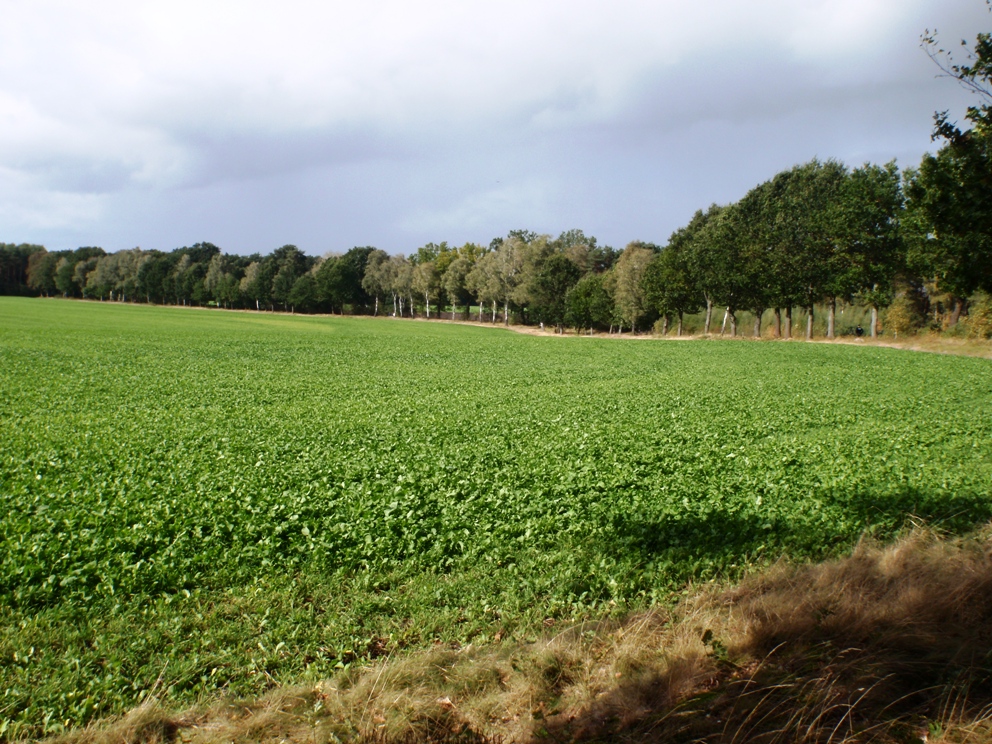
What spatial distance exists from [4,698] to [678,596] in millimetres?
6609

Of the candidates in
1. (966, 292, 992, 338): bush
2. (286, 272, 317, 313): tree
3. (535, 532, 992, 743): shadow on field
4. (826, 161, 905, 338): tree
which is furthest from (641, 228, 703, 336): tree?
(286, 272, 317, 313): tree

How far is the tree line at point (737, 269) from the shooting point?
10.5 metres

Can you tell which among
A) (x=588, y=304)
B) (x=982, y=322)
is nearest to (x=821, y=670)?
(x=982, y=322)

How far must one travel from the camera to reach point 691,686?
5238 mm

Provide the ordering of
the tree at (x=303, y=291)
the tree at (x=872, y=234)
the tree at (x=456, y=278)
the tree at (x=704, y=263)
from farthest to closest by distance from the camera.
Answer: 1. the tree at (x=303, y=291)
2. the tree at (x=456, y=278)
3. the tree at (x=704, y=263)
4. the tree at (x=872, y=234)

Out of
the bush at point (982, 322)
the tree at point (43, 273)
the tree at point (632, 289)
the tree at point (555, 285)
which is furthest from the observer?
the tree at point (43, 273)

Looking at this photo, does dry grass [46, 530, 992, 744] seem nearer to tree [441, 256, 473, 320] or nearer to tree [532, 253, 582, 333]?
tree [532, 253, 582, 333]

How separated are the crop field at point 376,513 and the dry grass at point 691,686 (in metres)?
0.53

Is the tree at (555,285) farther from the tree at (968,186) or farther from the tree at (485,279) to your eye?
the tree at (968,186)

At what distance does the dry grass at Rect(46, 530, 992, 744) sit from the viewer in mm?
4512

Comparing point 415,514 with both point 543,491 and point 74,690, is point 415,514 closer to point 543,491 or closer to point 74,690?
point 543,491

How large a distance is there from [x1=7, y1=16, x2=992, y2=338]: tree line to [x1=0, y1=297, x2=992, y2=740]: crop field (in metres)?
4.80

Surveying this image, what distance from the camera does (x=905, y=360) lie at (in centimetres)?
4166

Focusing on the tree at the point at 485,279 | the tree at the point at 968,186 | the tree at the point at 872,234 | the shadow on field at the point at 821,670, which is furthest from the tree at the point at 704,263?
the shadow on field at the point at 821,670
